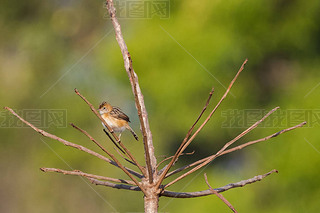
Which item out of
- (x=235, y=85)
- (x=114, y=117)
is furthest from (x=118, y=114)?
(x=235, y=85)

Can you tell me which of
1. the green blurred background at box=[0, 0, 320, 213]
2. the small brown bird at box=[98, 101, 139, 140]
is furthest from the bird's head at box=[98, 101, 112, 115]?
the green blurred background at box=[0, 0, 320, 213]

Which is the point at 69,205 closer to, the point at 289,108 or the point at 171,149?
the point at 171,149

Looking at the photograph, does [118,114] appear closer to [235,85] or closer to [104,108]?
[104,108]

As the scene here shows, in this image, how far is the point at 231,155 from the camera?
473cm

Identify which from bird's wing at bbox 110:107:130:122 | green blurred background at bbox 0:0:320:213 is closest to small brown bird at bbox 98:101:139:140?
bird's wing at bbox 110:107:130:122

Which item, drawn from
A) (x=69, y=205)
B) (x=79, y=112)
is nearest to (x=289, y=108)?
(x=79, y=112)

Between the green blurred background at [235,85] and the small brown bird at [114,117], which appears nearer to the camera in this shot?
the small brown bird at [114,117]

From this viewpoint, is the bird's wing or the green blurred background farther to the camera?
the green blurred background

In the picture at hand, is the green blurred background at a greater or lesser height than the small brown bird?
greater

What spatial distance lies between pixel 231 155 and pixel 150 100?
94 cm

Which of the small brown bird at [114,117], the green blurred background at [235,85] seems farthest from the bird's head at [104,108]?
the green blurred background at [235,85]

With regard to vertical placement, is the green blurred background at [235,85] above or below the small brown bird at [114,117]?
above

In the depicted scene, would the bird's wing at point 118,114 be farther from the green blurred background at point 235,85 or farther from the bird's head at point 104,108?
the green blurred background at point 235,85

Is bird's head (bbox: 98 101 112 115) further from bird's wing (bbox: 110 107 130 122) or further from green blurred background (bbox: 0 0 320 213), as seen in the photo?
green blurred background (bbox: 0 0 320 213)
